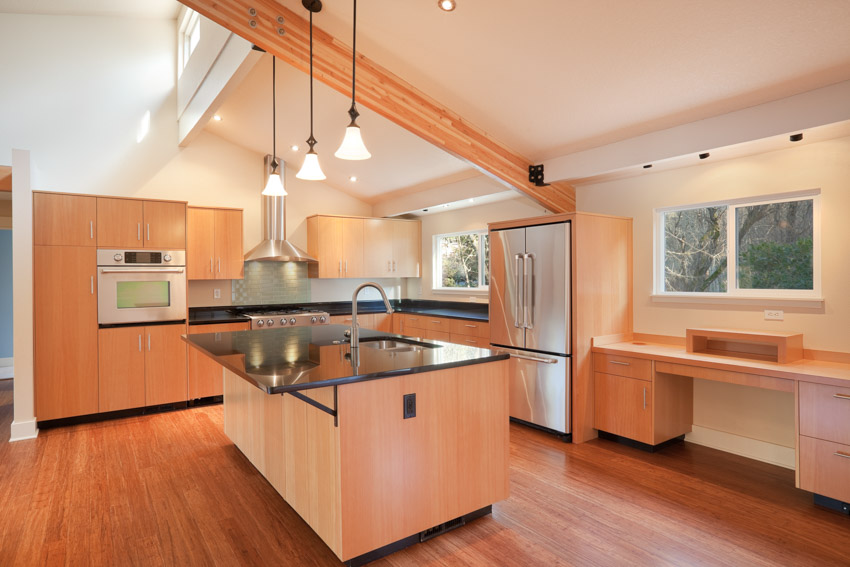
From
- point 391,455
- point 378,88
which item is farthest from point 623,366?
point 378,88

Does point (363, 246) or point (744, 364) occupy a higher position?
point (363, 246)

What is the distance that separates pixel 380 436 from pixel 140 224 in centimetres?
382

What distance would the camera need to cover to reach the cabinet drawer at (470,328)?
499 centimetres

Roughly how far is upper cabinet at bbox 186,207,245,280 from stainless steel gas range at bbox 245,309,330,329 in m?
0.56

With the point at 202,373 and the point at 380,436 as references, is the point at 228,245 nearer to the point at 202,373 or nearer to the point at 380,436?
the point at 202,373

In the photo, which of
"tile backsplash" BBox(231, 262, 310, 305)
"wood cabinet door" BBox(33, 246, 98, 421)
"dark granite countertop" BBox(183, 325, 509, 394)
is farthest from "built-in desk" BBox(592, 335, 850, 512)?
"wood cabinet door" BBox(33, 246, 98, 421)

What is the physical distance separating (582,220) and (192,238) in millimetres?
4104

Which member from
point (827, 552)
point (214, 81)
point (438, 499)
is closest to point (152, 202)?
point (214, 81)

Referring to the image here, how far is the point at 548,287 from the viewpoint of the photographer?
3.95 metres

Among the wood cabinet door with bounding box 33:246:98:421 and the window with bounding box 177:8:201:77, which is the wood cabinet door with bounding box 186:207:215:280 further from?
the window with bounding box 177:8:201:77

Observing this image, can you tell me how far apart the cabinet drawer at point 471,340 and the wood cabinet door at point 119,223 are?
11.2 ft

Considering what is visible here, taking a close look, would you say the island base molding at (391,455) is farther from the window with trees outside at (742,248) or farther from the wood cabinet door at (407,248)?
the wood cabinet door at (407,248)

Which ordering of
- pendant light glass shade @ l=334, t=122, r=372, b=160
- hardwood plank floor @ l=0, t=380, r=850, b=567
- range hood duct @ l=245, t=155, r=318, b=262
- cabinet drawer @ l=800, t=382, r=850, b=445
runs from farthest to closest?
range hood duct @ l=245, t=155, r=318, b=262 → cabinet drawer @ l=800, t=382, r=850, b=445 → pendant light glass shade @ l=334, t=122, r=372, b=160 → hardwood plank floor @ l=0, t=380, r=850, b=567

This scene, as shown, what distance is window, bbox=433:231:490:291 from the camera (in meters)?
5.94
